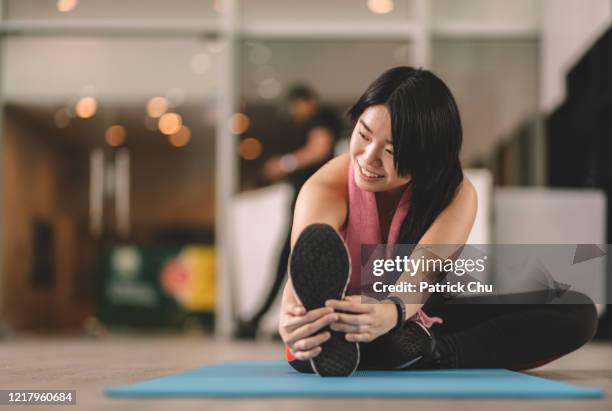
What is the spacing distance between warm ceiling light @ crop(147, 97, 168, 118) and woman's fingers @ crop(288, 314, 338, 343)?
431 centimetres

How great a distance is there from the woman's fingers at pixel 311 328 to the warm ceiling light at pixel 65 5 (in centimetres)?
457

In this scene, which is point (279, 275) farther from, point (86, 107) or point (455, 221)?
point (455, 221)

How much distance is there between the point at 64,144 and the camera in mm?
5863

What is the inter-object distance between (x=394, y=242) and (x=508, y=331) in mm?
338

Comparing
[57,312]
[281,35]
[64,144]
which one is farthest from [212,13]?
[57,312]

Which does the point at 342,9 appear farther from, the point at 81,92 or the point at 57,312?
the point at 57,312

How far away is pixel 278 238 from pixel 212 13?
1775 millimetres

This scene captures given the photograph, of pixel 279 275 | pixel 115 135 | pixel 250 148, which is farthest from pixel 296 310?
pixel 115 135

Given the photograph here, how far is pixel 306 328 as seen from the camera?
1.54 m

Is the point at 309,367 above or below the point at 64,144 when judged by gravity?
below

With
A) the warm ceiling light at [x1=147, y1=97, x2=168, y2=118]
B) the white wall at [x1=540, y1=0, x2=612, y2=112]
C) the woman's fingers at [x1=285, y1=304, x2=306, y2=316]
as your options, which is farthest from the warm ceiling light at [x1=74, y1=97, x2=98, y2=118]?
the woman's fingers at [x1=285, y1=304, x2=306, y2=316]

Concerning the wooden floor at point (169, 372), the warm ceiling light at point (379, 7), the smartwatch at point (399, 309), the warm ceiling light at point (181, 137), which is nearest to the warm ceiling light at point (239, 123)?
the warm ceiling light at point (181, 137)

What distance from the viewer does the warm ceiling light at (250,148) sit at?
5523mm

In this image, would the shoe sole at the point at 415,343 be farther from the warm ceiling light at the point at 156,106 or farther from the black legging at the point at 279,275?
the warm ceiling light at the point at 156,106
